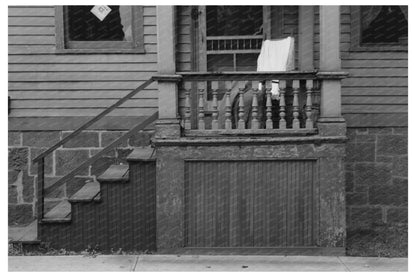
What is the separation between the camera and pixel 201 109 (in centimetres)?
673

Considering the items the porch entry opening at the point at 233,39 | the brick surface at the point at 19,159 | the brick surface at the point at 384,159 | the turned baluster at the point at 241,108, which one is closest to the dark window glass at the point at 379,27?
the porch entry opening at the point at 233,39

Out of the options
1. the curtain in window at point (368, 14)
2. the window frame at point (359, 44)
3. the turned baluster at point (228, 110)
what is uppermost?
the curtain in window at point (368, 14)

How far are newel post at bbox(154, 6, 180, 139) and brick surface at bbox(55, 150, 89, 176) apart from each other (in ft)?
7.59

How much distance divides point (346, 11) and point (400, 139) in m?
2.19

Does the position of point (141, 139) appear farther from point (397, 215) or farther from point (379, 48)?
point (397, 215)

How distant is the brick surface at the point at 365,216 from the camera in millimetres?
8539

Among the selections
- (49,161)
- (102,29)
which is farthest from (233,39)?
(49,161)

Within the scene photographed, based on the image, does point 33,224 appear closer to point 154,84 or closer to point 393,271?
point 154,84

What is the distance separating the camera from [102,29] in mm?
8570

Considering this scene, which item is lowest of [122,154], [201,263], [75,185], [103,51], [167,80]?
[201,263]

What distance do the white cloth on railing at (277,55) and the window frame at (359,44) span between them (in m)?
1.10

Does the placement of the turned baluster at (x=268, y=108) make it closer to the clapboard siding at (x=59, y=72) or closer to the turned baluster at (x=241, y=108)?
the turned baluster at (x=241, y=108)

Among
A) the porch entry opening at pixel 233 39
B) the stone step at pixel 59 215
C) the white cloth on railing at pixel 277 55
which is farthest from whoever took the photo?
the porch entry opening at pixel 233 39

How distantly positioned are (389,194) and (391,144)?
0.79 meters
